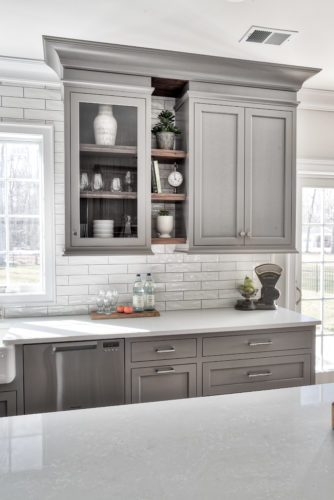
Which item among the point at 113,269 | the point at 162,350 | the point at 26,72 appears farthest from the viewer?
the point at 113,269

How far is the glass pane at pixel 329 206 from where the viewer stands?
369 centimetres

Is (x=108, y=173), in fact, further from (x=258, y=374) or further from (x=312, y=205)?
(x=312, y=205)

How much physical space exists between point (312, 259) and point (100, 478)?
10.3 ft

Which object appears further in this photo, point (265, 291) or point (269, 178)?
point (265, 291)

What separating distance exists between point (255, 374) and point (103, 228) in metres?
1.39

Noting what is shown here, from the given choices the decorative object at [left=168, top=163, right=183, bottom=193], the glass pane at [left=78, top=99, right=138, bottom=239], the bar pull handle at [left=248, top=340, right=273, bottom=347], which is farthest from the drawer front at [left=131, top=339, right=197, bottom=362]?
the decorative object at [left=168, top=163, right=183, bottom=193]

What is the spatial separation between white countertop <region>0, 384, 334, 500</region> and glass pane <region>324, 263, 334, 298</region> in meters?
2.52

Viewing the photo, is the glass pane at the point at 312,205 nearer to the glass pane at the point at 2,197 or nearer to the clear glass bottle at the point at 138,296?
the clear glass bottle at the point at 138,296

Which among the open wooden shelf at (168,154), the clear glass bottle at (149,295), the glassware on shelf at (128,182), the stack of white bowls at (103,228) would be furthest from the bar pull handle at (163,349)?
the open wooden shelf at (168,154)

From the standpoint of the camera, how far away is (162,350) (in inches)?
99.1

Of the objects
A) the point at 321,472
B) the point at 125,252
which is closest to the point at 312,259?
the point at 125,252

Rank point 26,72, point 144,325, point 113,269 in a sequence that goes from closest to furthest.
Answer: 1. point 144,325
2. point 26,72
3. point 113,269

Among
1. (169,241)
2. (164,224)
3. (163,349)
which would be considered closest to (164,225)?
(164,224)

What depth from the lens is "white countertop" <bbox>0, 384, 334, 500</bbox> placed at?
891 millimetres
